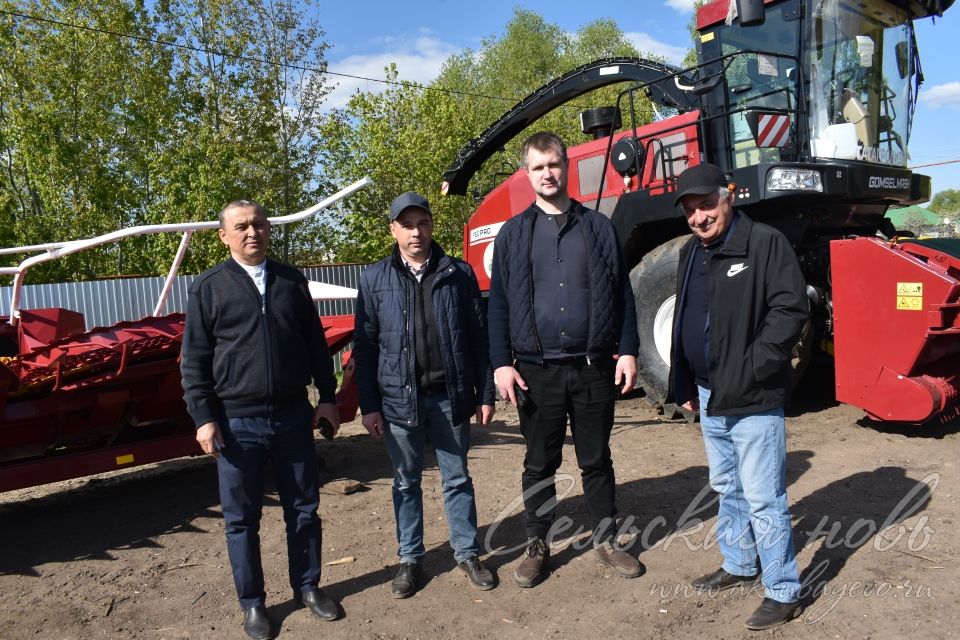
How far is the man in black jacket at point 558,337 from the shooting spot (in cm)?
349

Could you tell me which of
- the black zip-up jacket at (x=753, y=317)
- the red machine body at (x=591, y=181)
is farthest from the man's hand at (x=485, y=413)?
the red machine body at (x=591, y=181)

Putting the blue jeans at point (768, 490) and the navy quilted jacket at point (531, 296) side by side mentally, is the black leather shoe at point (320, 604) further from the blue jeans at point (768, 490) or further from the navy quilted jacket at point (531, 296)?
the blue jeans at point (768, 490)

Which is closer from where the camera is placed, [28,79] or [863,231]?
[863,231]

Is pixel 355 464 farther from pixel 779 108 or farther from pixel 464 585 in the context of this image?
pixel 779 108

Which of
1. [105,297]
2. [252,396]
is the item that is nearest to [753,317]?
[252,396]

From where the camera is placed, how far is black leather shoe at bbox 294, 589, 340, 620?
3.38 m

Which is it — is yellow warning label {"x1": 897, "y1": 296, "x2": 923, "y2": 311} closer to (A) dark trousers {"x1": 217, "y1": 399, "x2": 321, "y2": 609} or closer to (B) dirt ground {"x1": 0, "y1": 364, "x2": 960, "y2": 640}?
(B) dirt ground {"x1": 0, "y1": 364, "x2": 960, "y2": 640}

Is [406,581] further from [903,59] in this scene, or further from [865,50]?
[903,59]

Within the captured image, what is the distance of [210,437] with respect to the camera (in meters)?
3.17

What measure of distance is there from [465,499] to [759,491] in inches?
54.1

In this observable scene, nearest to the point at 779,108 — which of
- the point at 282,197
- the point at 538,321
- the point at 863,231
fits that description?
the point at 863,231

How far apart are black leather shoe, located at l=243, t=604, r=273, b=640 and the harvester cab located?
172 inches

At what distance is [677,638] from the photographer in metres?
3.04

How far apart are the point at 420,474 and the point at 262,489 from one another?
2.46 ft
